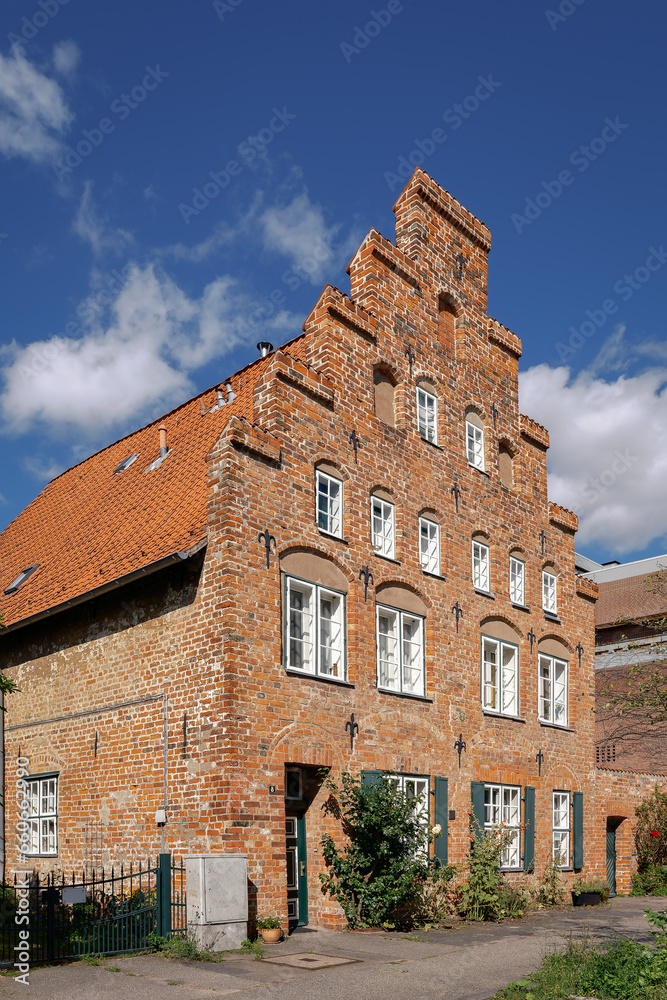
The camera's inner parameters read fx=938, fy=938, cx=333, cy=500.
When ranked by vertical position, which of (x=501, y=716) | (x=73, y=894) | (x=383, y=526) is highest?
(x=383, y=526)

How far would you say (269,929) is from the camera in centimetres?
1244

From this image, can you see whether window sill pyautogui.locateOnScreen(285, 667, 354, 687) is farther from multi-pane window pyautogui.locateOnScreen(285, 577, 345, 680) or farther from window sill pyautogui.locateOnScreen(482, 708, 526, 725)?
window sill pyautogui.locateOnScreen(482, 708, 526, 725)

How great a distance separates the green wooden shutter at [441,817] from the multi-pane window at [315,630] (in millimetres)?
3287

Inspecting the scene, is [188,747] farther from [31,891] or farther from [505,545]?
[505,545]

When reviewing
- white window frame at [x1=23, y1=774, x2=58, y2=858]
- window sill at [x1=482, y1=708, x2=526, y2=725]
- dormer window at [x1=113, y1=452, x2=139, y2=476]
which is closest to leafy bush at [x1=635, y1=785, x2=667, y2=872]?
window sill at [x1=482, y1=708, x2=526, y2=725]

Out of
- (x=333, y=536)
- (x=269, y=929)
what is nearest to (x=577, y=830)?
(x=333, y=536)

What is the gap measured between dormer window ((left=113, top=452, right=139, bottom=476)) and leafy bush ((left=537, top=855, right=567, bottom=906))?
1230cm

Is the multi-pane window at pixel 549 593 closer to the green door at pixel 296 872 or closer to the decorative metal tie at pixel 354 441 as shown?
the decorative metal tie at pixel 354 441

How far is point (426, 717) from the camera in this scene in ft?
55.0

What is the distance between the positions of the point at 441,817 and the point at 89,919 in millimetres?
7074

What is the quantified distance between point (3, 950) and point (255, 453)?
23.7ft

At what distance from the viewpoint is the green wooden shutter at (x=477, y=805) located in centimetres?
1742

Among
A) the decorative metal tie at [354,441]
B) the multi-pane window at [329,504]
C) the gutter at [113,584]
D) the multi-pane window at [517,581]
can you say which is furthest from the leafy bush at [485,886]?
the gutter at [113,584]

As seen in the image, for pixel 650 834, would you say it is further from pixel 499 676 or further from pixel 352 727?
pixel 352 727
